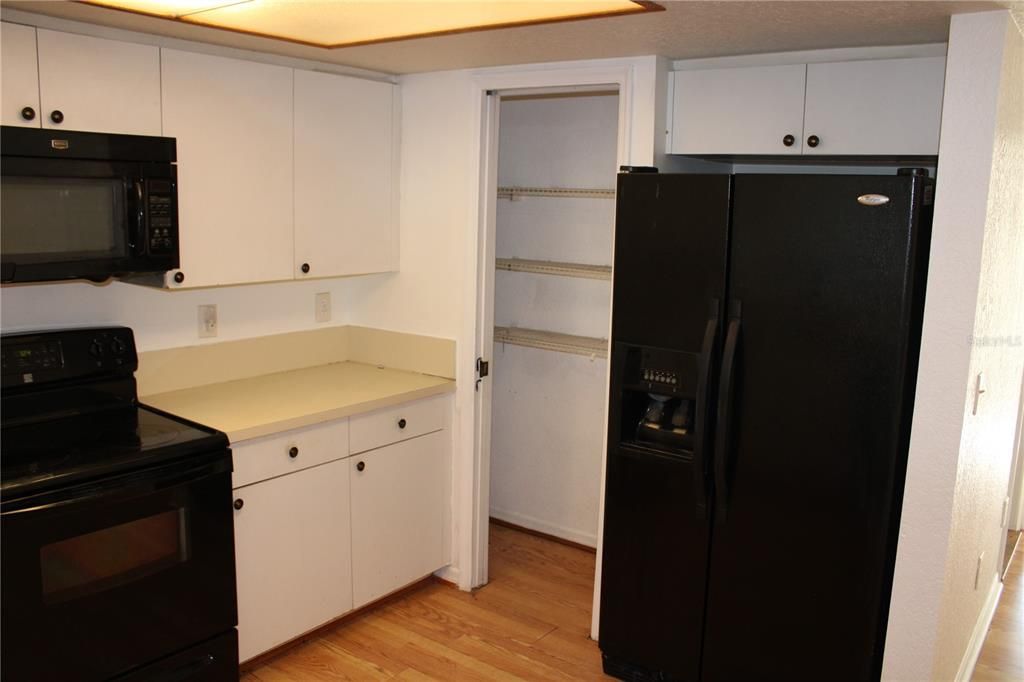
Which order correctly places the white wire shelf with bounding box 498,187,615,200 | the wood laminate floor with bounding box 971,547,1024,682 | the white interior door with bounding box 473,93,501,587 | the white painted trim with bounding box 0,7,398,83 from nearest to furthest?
the white painted trim with bounding box 0,7,398,83 < the wood laminate floor with bounding box 971,547,1024,682 < the white interior door with bounding box 473,93,501,587 < the white wire shelf with bounding box 498,187,615,200

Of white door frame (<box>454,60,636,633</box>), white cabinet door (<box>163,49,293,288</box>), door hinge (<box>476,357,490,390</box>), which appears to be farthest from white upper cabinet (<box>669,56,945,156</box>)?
white cabinet door (<box>163,49,293,288</box>)

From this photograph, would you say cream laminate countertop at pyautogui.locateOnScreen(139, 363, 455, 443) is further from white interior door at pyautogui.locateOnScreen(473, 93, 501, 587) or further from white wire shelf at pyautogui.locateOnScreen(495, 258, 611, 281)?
white wire shelf at pyautogui.locateOnScreen(495, 258, 611, 281)

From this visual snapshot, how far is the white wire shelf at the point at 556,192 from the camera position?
368cm

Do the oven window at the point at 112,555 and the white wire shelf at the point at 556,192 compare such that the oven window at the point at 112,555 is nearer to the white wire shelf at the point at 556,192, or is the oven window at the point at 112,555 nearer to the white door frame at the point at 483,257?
the white door frame at the point at 483,257

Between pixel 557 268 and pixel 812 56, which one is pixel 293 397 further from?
pixel 812 56

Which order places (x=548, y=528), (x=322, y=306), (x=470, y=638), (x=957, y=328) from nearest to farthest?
1. (x=957, y=328)
2. (x=470, y=638)
3. (x=322, y=306)
4. (x=548, y=528)

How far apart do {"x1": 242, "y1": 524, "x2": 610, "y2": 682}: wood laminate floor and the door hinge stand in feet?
2.84

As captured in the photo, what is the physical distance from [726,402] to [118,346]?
6.19ft

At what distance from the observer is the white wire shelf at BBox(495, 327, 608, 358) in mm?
3734

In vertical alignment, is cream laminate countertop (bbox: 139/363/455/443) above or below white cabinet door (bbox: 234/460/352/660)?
above

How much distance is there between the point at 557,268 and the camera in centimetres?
375

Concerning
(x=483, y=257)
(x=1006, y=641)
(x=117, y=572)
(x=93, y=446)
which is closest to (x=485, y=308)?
(x=483, y=257)

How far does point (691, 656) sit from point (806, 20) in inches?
74.2

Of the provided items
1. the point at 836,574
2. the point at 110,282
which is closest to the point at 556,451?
the point at 836,574
